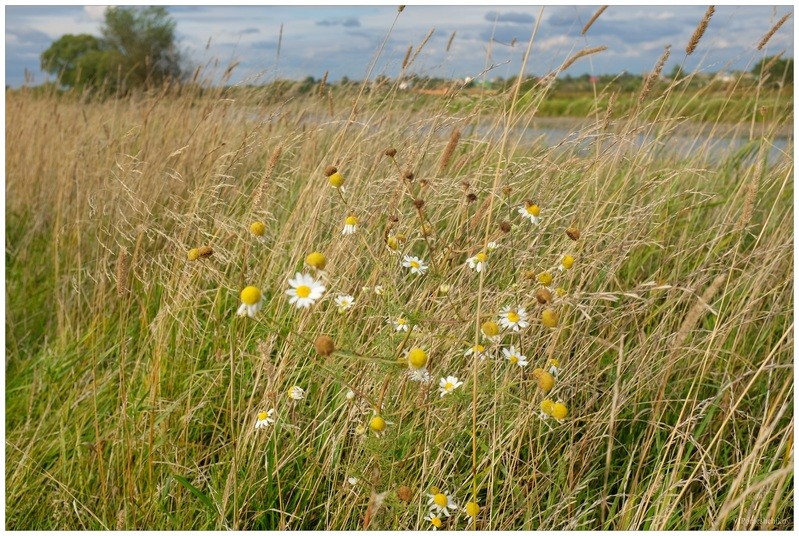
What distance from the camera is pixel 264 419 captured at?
1618mm

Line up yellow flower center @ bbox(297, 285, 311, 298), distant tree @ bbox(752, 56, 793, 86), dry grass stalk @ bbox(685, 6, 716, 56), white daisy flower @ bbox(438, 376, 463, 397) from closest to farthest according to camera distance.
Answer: yellow flower center @ bbox(297, 285, 311, 298) → white daisy flower @ bbox(438, 376, 463, 397) → dry grass stalk @ bbox(685, 6, 716, 56) → distant tree @ bbox(752, 56, 793, 86)

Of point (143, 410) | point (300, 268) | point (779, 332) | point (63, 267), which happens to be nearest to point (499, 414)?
point (300, 268)

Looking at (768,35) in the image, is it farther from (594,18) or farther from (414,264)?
(414,264)

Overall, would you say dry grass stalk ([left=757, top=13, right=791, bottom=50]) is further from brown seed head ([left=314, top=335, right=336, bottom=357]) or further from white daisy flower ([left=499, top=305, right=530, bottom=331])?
brown seed head ([left=314, top=335, right=336, bottom=357])

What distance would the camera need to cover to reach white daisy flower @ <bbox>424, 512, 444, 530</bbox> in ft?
4.87

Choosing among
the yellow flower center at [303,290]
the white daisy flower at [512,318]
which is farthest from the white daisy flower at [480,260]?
the yellow flower center at [303,290]

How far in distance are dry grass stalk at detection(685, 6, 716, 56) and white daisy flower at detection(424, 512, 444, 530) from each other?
60.6 inches

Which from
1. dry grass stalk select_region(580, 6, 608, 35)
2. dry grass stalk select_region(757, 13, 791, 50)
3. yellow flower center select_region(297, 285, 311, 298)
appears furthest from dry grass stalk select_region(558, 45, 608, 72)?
yellow flower center select_region(297, 285, 311, 298)

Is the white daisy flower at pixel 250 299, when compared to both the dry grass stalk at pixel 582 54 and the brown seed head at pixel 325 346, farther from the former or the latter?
the dry grass stalk at pixel 582 54

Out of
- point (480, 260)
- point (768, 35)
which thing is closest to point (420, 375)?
point (480, 260)

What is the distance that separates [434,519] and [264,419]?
480 mm

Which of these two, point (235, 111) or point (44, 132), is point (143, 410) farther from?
point (44, 132)

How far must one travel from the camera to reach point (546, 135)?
2.93m

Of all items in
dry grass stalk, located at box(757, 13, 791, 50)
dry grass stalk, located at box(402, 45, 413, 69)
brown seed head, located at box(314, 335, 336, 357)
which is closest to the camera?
brown seed head, located at box(314, 335, 336, 357)
